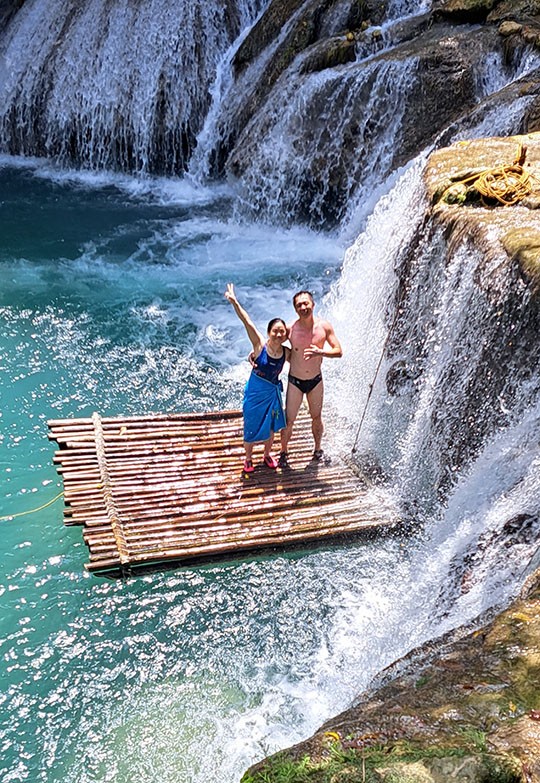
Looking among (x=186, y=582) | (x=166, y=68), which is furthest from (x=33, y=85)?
(x=186, y=582)

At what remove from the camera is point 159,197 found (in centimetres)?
1052

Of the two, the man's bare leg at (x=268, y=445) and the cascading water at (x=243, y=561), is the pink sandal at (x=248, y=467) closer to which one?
the man's bare leg at (x=268, y=445)

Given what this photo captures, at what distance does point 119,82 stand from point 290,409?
26.9ft

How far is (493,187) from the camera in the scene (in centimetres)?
496

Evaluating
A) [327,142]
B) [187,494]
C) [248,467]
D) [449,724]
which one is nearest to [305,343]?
[248,467]

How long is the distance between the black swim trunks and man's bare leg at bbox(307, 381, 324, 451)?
3 centimetres

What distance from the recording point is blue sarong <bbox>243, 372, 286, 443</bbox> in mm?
4840

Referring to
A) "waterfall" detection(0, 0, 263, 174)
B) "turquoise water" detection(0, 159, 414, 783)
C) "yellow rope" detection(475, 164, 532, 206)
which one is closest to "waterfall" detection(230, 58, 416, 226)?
"waterfall" detection(0, 0, 263, 174)

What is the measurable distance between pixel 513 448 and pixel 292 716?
190cm

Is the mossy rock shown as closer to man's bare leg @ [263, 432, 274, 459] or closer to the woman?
the woman

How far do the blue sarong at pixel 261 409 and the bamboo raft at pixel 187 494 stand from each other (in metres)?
0.33

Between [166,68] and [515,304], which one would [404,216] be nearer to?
[515,304]

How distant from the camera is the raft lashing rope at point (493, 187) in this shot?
16.1ft

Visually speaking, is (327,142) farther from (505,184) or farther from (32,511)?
(32,511)
